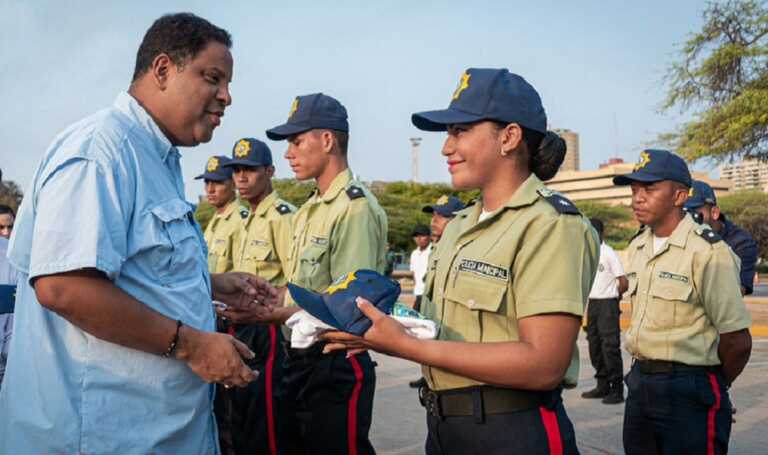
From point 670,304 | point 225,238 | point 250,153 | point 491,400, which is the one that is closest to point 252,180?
point 250,153

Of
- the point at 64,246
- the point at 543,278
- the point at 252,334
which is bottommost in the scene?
the point at 252,334

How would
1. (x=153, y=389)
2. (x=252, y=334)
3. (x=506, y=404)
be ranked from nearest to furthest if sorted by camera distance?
(x=153, y=389) → (x=506, y=404) → (x=252, y=334)

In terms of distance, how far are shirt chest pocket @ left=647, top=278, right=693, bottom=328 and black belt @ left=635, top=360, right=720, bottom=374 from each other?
19 cm

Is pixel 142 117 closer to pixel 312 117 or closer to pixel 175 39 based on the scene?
pixel 175 39

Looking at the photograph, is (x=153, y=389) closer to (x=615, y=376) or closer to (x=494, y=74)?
(x=494, y=74)

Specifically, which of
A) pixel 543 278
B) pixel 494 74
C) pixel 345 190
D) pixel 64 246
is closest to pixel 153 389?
pixel 64 246

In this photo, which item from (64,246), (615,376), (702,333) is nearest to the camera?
(64,246)

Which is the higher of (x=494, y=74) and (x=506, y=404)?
(x=494, y=74)

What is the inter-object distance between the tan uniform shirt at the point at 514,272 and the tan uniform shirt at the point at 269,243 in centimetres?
288

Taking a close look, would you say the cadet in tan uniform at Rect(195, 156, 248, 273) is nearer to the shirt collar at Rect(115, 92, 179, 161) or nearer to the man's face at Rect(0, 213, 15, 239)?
the man's face at Rect(0, 213, 15, 239)

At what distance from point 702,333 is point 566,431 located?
1672 millimetres

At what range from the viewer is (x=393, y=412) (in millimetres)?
6723

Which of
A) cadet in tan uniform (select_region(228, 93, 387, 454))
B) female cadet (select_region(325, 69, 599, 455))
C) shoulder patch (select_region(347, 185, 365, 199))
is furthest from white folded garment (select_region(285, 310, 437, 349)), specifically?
shoulder patch (select_region(347, 185, 365, 199))

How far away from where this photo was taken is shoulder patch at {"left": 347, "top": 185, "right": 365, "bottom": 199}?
4102 millimetres
